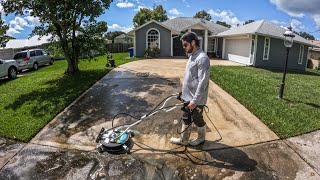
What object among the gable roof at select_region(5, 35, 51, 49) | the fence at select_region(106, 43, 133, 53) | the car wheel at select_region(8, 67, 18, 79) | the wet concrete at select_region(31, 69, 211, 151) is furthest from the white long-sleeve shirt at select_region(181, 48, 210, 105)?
the fence at select_region(106, 43, 133, 53)

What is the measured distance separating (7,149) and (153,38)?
20628mm

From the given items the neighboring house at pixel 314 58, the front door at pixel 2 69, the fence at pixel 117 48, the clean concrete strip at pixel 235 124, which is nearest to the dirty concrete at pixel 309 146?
the clean concrete strip at pixel 235 124

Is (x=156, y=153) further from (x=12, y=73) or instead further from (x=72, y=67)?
(x=12, y=73)

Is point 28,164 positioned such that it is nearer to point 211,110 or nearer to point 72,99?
point 72,99

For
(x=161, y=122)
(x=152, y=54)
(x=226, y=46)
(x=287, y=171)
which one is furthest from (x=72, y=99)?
(x=226, y=46)

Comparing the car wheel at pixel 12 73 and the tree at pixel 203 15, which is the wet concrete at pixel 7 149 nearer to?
the car wheel at pixel 12 73

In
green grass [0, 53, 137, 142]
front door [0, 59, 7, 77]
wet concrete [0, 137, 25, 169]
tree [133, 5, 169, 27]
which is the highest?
tree [133, 5, 169, 27]

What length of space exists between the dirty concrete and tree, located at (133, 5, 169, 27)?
43980 millimetres

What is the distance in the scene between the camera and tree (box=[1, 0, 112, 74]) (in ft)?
37.4

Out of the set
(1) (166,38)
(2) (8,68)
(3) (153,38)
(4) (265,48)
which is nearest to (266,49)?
(4) (265,48)

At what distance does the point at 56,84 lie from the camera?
10.9 metres

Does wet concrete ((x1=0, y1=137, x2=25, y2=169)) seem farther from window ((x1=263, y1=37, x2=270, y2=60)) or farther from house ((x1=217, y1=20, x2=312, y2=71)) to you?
window ((x1=263, y1=37, x2=270, y2=60))

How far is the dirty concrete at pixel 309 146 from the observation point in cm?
468

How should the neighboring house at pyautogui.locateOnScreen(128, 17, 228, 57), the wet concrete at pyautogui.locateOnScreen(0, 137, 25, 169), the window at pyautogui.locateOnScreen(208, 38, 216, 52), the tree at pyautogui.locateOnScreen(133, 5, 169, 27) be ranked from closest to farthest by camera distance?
the wet concrete at pyautogui.locateOnScreen(0, 137, 25, 169) < the neighboring house at pyautogui.locateOnScreen(128, 17, 228, 57) < the window at pyautogui.locateOnScreen(208, 38, 216, 52) < the tree at pyautogui.locateOnScreen(133, 5, 169, 27)
